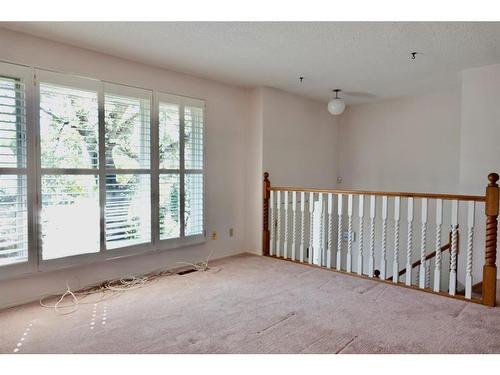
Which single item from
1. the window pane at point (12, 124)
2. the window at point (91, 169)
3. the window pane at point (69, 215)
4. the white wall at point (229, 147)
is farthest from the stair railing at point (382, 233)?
the window pane at point (12, 124)

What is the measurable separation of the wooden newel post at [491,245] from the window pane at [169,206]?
305 centimetres

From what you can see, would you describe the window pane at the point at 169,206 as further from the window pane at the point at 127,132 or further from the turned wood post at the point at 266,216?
the turned wood post at the point at 266,216

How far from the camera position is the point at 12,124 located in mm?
2732

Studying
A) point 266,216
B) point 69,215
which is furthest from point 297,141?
point 69,215

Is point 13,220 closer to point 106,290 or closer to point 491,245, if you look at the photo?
point 106,290

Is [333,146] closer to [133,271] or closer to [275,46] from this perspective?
[275,46]

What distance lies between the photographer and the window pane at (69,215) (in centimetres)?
293

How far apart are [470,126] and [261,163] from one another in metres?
2.52

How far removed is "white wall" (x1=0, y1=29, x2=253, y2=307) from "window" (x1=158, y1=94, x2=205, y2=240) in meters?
0.16

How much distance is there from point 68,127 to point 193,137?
141 centimetres

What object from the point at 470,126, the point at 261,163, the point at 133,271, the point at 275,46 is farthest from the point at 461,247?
the point at 133,271

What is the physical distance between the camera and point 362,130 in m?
5.79
